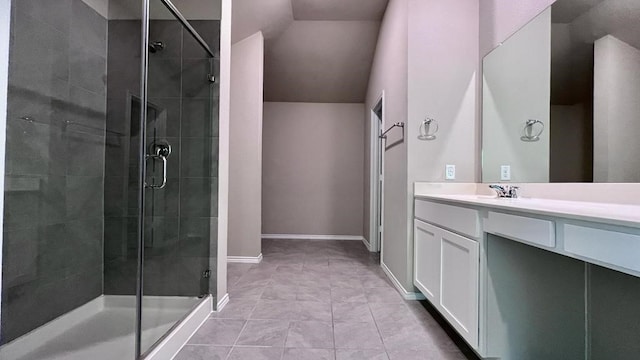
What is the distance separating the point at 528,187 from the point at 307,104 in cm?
372

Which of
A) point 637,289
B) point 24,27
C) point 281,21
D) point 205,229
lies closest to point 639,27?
point 637,289

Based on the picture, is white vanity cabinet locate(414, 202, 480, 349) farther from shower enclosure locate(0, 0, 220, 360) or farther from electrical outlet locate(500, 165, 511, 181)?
shower enclosure locate(0, 0, 220, 360)

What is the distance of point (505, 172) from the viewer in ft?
6.46

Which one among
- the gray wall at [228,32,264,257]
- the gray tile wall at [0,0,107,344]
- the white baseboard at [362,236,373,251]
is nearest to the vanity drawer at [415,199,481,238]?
the gray wall at [228,32,264,257]

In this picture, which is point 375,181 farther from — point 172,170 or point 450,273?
point 172,170

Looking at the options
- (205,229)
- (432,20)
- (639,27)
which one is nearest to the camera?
(639,27)

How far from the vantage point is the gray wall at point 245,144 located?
3248 mm

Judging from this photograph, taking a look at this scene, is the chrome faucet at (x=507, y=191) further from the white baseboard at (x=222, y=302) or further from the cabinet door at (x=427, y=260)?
the white baseboard at (x=222, y=302)

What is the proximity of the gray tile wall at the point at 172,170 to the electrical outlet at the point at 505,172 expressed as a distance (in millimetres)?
Result: 1988

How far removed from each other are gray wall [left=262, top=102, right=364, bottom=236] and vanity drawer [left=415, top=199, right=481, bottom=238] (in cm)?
277

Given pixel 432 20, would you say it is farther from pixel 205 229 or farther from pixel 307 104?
pixel 307 104

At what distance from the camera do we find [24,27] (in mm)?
1614

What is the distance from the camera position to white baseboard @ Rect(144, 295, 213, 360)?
4.62ft

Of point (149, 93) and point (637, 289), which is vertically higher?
point (149, 93)
